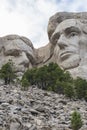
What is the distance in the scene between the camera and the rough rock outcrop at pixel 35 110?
45.1ft

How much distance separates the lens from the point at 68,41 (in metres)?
34.4

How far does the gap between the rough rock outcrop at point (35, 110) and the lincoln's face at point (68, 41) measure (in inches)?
533

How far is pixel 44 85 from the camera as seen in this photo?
76.8ft

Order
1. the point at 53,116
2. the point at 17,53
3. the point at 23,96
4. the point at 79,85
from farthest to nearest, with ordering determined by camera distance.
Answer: the point at 17,53 → the point at 79,85 → the point at 23,96 → the point at 53,116

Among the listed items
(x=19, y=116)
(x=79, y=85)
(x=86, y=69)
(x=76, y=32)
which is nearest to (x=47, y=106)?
(x=19, y=116)

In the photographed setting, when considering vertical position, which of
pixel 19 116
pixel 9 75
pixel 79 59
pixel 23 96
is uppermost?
pixel 79 59

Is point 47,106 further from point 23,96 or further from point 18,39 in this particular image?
point 18,39

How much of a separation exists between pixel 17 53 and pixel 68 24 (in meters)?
3.92

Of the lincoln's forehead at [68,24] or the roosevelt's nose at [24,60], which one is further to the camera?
the lincoln's forehead at [68,24]

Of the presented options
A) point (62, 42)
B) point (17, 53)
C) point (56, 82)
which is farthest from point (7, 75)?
point (17, 53)

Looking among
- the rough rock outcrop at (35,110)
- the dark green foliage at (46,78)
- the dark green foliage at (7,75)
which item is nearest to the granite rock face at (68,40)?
the dark green foliage at (46,78)

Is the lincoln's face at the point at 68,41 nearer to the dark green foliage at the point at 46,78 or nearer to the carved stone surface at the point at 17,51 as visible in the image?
the carved stone surface at the point at 17,51

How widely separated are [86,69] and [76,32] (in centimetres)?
481

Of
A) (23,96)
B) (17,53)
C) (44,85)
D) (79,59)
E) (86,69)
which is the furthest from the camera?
(17,53)
